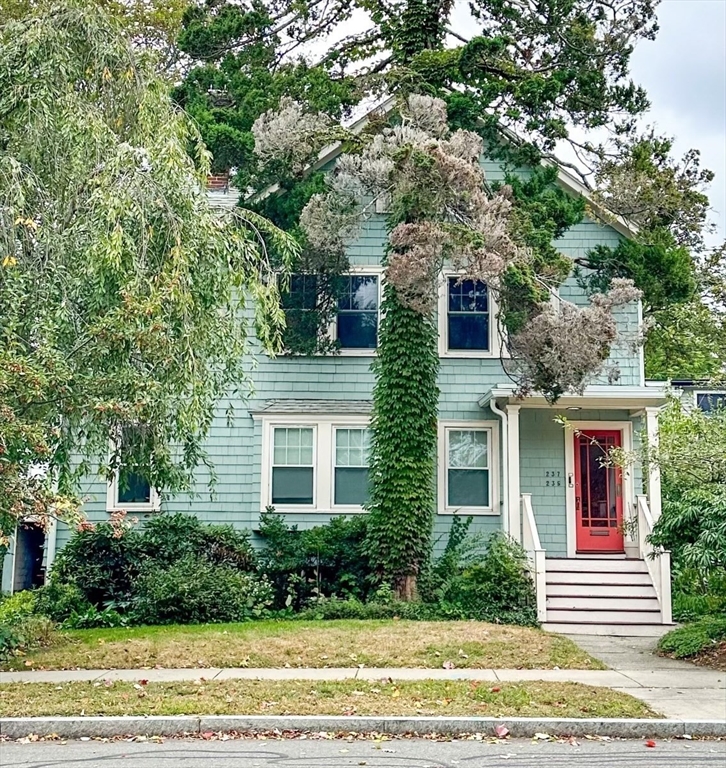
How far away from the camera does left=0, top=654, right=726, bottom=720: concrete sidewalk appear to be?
8586 mm

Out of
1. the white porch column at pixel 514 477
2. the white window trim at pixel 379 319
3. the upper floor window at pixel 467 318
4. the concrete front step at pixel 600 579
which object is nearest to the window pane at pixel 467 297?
the upper floor window at pixel 467 318

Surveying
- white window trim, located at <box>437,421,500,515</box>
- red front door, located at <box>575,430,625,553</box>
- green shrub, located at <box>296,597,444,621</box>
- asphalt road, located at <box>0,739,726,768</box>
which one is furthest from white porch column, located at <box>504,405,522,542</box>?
asphalt road, located at <box>0,739,726,768</box>

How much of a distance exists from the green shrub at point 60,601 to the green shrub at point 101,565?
0.13 meters

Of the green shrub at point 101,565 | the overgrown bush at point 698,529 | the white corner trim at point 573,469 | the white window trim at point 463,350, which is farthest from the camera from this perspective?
the white window trim at point 463,350

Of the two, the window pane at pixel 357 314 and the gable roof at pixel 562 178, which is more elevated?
the gable roof at pixel 562 178

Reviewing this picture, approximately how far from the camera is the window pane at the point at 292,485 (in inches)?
622

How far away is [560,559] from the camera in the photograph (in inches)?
577

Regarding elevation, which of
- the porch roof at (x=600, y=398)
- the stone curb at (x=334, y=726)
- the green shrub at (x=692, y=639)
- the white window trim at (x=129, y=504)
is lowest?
the stone curb at (x=334, y=726)

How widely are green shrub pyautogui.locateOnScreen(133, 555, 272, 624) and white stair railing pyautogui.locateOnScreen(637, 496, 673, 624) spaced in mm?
5989

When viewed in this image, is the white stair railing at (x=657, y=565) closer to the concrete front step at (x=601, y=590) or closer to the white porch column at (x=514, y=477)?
the concrete front step at (x=601, y=590)

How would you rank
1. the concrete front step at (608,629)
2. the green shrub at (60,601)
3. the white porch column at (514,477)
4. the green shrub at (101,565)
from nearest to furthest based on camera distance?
1. the concrete front step at (608,629)
2. the green shrub at (60,601)
3. the green shrub at (101,565)
4. the white porch column at (514,477)

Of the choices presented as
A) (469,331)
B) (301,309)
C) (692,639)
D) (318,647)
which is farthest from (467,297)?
(318,647)

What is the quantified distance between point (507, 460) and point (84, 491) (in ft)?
24.4

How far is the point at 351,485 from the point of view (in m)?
15.9
